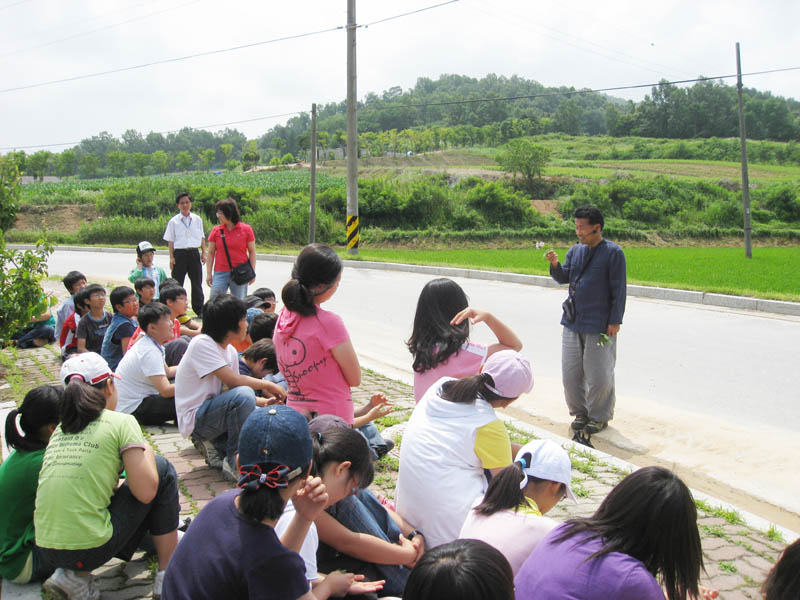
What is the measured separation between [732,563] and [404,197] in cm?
3359

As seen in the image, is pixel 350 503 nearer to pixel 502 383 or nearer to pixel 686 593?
pixel 502 383

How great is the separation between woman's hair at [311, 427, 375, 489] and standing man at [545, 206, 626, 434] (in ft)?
11.9

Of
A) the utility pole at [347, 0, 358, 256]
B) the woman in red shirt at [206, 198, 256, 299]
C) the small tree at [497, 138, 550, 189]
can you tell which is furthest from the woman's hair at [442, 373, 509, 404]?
the small tree at [497, 138, 550, 189]

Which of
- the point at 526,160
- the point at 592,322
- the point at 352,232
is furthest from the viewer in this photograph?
the point at 526,160

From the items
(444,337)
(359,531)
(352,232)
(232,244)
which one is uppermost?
(352,232)

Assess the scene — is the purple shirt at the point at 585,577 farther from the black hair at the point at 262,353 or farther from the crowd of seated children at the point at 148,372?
the crowd of seated children at the point at 148,372

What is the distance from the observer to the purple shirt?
2146mm

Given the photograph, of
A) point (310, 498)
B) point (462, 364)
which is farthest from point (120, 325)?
point (310, 498)

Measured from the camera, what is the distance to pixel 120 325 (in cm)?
638

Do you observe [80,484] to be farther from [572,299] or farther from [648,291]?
[648,291]

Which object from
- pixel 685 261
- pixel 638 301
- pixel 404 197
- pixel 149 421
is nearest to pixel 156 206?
pixel 404 197

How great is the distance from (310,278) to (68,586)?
204cm

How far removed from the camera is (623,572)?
216 centimetres

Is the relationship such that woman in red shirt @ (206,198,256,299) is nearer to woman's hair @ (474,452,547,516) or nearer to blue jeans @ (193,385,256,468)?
blue jeans @ (193,385,256,468)
